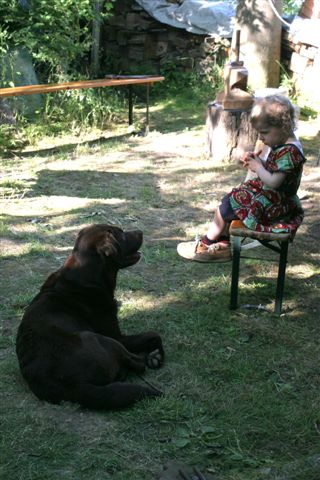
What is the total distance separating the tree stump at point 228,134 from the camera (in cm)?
866

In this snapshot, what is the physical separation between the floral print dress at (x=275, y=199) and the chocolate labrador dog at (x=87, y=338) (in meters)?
0.89

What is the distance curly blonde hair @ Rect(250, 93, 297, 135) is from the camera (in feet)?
14.3

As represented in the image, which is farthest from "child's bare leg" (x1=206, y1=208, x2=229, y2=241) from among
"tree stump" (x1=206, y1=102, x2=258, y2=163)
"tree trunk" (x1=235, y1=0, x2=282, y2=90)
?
"tree trunk" (x1=235, y1=0, x2=282, y2=90)

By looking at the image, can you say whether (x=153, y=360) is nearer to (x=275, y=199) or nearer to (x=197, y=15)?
(x=275, y=199)

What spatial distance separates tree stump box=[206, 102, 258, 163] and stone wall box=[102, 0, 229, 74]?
14.5 ft

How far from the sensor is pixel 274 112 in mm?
4375

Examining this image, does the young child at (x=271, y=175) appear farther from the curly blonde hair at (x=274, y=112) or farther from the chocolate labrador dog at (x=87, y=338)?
the chocolate labrador dog at (x=87, y=338)

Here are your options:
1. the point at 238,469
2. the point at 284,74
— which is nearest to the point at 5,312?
the point at 238,469

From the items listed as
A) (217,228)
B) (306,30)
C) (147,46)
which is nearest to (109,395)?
(217,228)

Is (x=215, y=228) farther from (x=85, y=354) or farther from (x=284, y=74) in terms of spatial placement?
(x=284, y=74)

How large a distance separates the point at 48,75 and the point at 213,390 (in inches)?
354

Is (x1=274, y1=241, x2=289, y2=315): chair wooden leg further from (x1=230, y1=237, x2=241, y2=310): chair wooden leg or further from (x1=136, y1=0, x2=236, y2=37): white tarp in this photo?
(x1=136, y1=0, x2=236, y2=37): white tarp

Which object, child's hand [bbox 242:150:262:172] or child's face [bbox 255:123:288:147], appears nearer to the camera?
child's face [bbox 255:123:288:147]

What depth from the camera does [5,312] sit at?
472 centimetres
